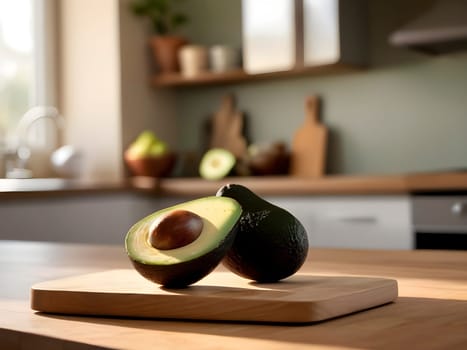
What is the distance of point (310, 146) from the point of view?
4.19 meters

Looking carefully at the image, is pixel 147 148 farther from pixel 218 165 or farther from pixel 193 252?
pixel 193 252

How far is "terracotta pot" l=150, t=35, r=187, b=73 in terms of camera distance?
4.46 metres

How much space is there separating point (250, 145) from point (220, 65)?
0.46 m

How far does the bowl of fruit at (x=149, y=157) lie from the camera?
4.24 metres

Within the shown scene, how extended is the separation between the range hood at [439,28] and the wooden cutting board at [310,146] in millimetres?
709

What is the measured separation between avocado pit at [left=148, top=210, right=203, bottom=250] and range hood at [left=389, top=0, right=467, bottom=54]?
2.74 m

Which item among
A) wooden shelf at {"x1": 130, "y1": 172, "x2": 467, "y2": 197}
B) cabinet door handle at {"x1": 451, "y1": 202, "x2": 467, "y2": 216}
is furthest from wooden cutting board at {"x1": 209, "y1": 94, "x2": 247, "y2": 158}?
cabinet door handle at {"x1": 451, "y1": 202, "x2": 467, "y2": 216}

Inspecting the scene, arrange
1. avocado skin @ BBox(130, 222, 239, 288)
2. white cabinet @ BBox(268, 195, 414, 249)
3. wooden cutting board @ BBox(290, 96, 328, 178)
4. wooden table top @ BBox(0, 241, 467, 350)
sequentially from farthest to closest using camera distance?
1. wooden cutting board @ BBox(290, 96, 328, 178)
2. white cabinet @ BBox(268, 195, 414, 249)
3. avocado skin @ BBox(130, 222, 239, 288)
4. wooden table top @ BBox(0, 241, 467, 350)

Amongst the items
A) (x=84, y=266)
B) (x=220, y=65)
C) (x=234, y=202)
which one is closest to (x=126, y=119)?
(x=220, y=65)

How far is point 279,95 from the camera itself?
4379 millimetres

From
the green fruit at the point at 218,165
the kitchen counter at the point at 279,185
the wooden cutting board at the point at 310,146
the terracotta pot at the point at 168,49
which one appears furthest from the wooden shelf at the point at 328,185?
the terracotta pot at the point at 168,49

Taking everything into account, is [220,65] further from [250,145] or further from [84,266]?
[84,266]

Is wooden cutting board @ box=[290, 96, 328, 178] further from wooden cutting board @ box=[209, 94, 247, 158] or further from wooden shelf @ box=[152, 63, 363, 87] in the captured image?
wooden cutting board @ box=[209, 94, 247, 158]

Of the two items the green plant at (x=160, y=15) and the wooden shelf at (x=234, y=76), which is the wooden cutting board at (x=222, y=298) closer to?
the wooden shelf at (x=234, y=76)
